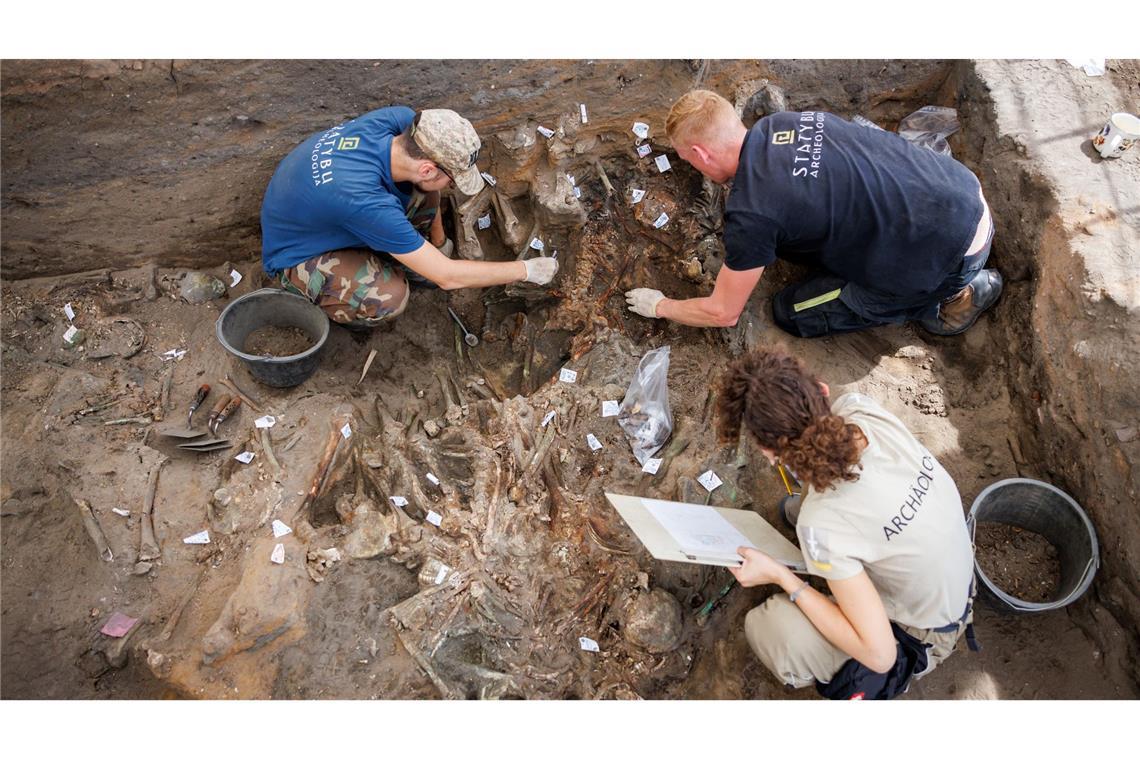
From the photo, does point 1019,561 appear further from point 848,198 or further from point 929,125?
point 929,125

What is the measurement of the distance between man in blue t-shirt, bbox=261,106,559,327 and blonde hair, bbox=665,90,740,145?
3.26 feet

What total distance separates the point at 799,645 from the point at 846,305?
1.78 metres

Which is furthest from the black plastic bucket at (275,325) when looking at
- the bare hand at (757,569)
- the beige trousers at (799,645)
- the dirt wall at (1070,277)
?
the dirt wall at (1070,277)

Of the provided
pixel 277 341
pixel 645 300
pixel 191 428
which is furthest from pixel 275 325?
pixel 645 300

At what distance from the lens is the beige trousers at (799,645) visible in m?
2.60

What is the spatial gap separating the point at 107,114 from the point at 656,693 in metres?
3.93

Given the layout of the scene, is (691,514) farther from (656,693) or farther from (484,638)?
(484,638)

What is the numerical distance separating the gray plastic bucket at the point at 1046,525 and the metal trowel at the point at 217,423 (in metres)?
3.49

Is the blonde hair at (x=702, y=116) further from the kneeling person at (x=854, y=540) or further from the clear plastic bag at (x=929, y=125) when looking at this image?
the clear plastic bag at (x=929, y=125)

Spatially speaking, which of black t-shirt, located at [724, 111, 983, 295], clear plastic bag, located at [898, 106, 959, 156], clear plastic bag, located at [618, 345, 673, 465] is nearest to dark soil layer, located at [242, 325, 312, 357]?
clear plastic bag, located at [618, 345, 673, 465]

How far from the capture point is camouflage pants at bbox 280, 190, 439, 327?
3.77 metres

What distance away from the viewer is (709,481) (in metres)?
3.25

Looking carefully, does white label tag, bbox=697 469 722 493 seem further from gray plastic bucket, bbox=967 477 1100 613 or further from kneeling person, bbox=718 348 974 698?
gray plastic bucket, bbox=967 477 1100 613

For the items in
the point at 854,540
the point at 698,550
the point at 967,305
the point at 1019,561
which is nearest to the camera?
the point at 854,540
